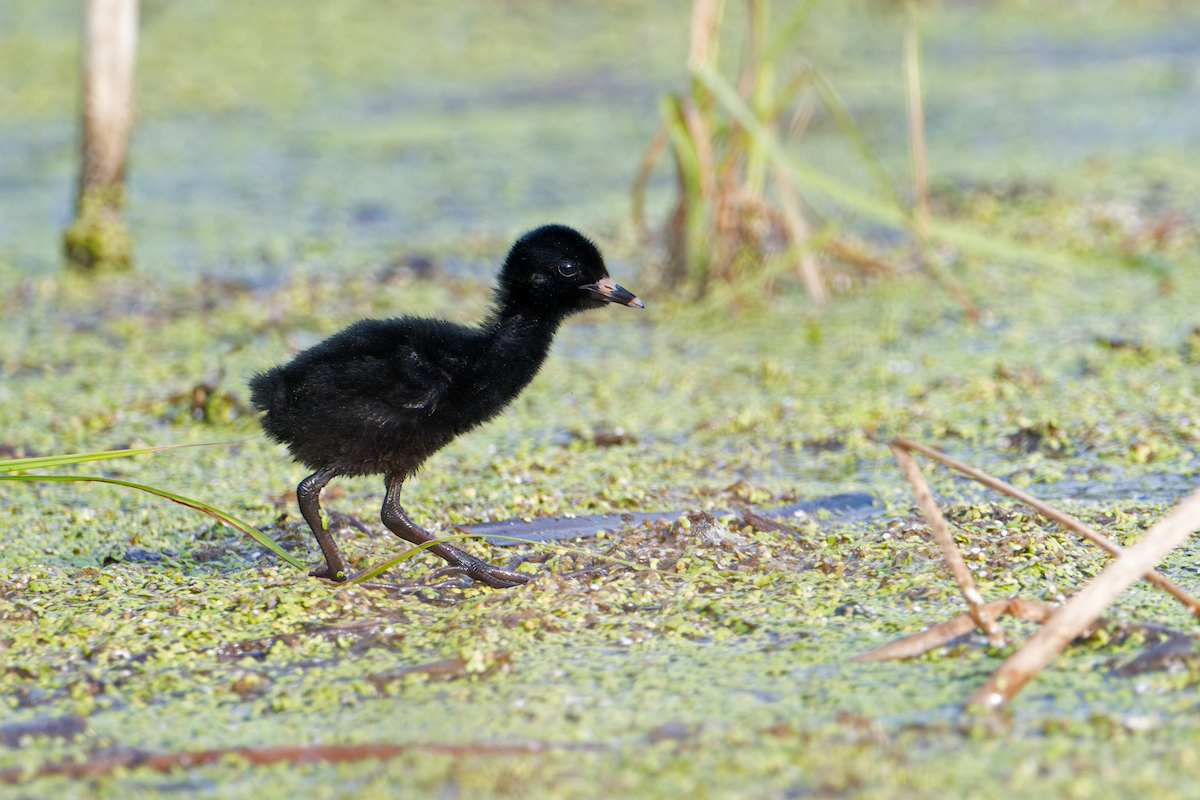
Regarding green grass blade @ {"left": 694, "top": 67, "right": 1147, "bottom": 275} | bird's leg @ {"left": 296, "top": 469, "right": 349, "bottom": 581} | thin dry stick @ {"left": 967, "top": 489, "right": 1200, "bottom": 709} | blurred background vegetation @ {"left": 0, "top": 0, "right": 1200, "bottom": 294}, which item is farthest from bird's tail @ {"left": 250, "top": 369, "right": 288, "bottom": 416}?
blurred background vegetation @ {"left": 0, "top": 0, "right": 1200, "bottom": 294}

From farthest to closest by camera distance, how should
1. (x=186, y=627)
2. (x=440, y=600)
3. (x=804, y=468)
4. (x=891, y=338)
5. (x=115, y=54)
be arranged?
1. (x=115, y=54)
2. (x=891, y=338)
3. (x=804, y=468)
4. (x=440, y=600)
5. (x=186, y=627)

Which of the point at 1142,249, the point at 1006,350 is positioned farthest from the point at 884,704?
the point at 1142,249

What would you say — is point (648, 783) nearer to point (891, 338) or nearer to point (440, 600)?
A: point (440, 600)

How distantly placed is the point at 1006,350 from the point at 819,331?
0.81 metres

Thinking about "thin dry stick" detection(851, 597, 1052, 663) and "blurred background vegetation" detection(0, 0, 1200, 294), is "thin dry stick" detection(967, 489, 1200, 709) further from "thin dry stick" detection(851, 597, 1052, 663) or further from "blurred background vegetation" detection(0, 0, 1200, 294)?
"blurred background vegetation" detection(0, 0, 1200, 294)

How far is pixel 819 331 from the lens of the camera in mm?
6039

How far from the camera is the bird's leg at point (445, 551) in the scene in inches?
135

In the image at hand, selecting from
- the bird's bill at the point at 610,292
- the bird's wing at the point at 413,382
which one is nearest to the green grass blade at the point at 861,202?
the bird's bill at the point at 610,292

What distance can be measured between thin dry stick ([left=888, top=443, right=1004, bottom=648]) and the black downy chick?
109cm

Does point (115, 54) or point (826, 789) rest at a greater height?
point (115, 54)

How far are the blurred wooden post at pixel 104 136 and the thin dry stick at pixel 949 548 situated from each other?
5170mm

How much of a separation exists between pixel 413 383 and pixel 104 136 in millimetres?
4305

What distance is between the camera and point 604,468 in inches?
177

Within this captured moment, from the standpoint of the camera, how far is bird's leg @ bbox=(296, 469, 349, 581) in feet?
11.4
